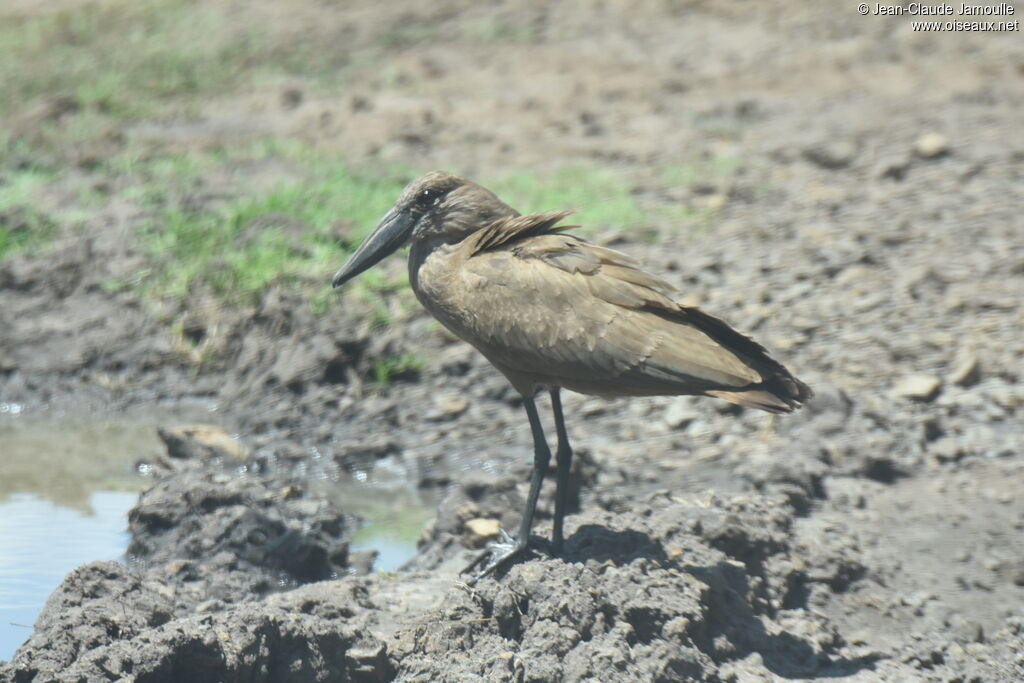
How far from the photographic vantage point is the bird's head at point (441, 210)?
218 inches

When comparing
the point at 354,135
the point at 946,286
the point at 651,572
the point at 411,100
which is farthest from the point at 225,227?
the point at 651,572

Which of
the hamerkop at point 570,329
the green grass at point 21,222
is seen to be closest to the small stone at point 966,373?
the hamerkop at point 570,329

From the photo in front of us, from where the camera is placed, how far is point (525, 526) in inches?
200

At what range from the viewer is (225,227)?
8953 mm

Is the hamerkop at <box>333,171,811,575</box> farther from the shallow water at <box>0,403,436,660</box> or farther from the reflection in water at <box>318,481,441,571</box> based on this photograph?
the shallow water at <box>0,403,436,660</box>

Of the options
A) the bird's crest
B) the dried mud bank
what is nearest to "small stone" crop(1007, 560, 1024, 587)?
the dried mud bank

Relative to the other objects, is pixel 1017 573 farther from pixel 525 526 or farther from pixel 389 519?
pixel 389 519

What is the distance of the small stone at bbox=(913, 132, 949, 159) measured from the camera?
9.24 metres

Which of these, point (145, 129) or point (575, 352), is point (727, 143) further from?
point (575, 352)

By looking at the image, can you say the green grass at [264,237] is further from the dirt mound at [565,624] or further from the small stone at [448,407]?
the dirt mound at [565,624]

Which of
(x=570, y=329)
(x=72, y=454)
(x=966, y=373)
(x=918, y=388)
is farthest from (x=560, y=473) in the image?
(x=72, y=454)

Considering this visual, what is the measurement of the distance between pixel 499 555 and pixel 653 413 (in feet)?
6.33

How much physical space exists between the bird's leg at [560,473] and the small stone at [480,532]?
485 millimetres

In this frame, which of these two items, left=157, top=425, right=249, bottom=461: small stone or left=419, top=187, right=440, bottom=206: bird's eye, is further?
left=157, top=425, right=249, bottom=461: small stone
